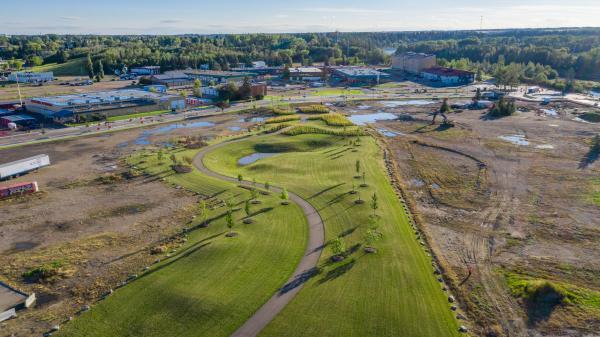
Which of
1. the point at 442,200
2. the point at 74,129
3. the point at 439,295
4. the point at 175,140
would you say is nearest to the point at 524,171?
the point at 442,200

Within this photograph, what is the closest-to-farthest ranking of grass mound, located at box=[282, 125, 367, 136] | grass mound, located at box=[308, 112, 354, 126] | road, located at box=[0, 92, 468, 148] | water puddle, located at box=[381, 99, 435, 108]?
road, located at box=[0, 92, 468, 148] → grass mound, located at box=[282, 125, 367, 136] → grass mound, located at box=[308, 112, 354, 126] → water puddle, located at box=[381, 99, 435, 108]

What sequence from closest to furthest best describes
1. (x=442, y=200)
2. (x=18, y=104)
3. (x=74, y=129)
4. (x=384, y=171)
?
(x=442, y=200)
(x=384, y=171)
(x=74, y=129)
(x=18, y=104)

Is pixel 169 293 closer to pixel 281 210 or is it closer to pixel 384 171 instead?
pixel 281 210

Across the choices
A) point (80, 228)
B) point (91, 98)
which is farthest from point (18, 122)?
point (80, 228)

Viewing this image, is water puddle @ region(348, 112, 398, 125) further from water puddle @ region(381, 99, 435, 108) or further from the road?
the road

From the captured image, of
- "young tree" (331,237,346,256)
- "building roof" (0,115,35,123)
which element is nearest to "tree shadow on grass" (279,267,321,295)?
"young tree" (331,237,346,256)

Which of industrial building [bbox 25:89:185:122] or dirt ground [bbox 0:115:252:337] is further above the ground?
industrial building [bbox 25:89:185:122]

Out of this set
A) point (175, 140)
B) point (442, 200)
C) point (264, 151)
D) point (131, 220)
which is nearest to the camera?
point (131, 220)
